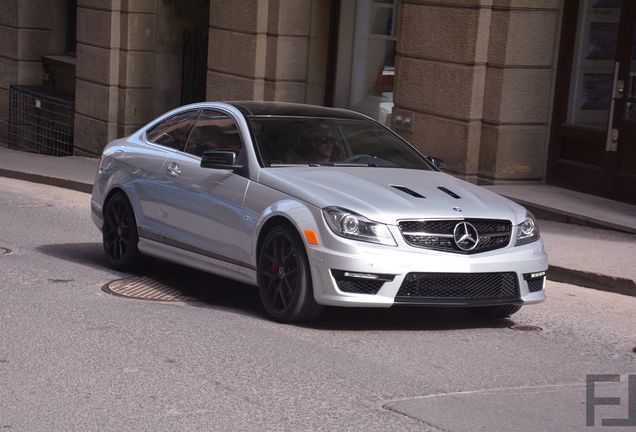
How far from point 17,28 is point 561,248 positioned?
1556cm

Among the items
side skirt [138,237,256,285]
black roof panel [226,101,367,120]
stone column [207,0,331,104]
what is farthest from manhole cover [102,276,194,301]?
stone column [207,0,331,104]

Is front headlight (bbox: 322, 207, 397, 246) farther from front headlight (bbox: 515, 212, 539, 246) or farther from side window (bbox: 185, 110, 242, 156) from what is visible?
side window (bbox: 185, 110, 242, 156)

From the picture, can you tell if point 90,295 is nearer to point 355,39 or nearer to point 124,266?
point 124,266

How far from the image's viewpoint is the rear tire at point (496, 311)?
344 inches

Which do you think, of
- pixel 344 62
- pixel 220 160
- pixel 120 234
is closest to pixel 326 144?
pixel 220 160

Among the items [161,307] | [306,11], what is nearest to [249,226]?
[161,307]

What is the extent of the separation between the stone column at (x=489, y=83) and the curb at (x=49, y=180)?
16.4ft

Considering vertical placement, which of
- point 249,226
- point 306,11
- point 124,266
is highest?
point 306,11

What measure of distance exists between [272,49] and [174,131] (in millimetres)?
8090

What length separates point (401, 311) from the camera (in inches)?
355

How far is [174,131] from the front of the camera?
10.1 meters

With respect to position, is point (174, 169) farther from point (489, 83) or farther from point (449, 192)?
point (489, 83)

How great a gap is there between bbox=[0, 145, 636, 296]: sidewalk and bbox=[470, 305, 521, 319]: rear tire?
184 centimetres

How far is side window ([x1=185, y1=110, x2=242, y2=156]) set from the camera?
926 centimetres
